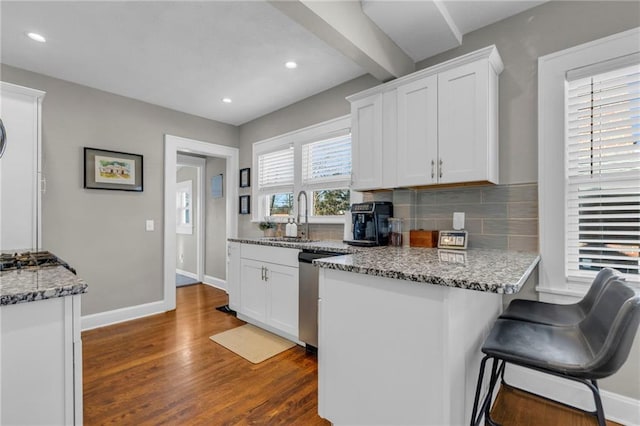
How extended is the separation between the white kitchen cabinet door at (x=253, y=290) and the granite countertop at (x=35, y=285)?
1.91 m

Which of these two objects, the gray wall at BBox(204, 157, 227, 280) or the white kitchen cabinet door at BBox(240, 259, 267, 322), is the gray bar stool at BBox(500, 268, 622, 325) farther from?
the gray wall at BBox(204, 157, 227, 280)

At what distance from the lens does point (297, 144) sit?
365 cm

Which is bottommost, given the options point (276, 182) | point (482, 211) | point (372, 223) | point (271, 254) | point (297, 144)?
point (271, 254)

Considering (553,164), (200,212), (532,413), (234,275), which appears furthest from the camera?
(200,212)

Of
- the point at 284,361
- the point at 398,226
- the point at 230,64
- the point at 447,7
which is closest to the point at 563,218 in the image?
the point at 398,226

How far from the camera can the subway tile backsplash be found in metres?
2.05

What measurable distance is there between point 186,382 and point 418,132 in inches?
99.3

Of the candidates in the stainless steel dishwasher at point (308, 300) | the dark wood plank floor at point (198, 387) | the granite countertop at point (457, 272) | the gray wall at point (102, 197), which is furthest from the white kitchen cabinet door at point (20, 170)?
the granite countertop at point (457, 272)

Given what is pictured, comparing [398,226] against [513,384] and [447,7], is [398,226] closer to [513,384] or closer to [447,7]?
[513,384]

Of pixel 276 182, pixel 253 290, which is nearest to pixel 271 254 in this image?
pixel 253 290

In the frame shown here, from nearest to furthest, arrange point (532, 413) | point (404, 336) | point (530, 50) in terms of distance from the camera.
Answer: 1. point (404, 336)
2. point (532, 413)
3. point (530, 50)

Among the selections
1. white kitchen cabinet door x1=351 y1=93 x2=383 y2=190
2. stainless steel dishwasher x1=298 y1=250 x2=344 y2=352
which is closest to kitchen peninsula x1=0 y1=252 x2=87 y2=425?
stainless steel dishwasher x1=298 y1=250 x2=344 y2=352

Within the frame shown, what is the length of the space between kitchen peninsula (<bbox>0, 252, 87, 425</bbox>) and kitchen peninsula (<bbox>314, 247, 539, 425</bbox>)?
1.05 meters

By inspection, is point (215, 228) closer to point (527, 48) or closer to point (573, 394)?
point (527, 48)
